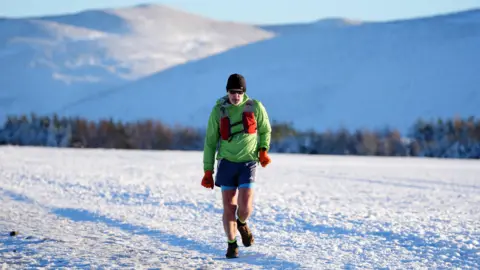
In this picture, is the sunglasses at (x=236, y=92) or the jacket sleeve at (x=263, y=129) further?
the jacket sleeve at (x=263, y=129)

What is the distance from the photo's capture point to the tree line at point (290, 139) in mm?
45625

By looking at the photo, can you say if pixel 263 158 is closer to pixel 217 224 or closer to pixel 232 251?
pixel 232 251

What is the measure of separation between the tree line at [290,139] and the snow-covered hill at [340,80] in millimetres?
40045

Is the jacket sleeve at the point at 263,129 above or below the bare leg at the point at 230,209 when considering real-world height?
above

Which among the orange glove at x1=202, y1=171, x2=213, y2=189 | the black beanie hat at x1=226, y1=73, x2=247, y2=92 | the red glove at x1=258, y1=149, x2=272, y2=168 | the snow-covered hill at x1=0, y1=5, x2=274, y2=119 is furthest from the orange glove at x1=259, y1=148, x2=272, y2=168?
the snow-covered hill at x1=0, y1=5, x2=274, y2=119

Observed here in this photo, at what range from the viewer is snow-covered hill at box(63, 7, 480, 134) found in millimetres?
96500

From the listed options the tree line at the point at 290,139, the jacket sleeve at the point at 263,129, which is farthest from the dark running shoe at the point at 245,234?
the tree line at the point at 290,139

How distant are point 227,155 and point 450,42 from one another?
379 ft

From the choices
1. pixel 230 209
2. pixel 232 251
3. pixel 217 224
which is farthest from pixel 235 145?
pixel 217 224

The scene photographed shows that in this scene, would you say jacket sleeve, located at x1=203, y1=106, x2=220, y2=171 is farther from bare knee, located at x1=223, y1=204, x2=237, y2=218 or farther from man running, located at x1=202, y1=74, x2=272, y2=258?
bare knee, located at x1=223, y1=204, x2=237, y2=218

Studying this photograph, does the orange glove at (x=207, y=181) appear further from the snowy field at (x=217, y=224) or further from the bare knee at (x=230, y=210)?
the snowy field at (x=217, y=224)

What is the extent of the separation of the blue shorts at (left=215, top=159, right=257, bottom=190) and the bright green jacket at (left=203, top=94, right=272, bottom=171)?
4 centimetres

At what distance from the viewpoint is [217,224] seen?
902 centimetres

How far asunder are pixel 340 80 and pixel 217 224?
101 meters
